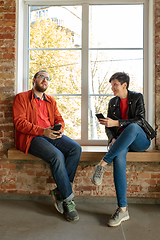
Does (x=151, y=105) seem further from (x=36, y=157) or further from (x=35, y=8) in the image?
(x=35, y=8)

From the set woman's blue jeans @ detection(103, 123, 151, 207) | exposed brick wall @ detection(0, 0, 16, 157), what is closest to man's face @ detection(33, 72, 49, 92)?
exposed brick wall @ detection(0, 0, 16, 157)

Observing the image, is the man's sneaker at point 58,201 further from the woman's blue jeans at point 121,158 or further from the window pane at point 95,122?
the window pane at point 95,122

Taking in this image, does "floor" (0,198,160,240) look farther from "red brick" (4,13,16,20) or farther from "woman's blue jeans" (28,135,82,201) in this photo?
"red brick" (4,13,16,20)

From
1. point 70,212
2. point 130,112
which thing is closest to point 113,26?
point 130,112

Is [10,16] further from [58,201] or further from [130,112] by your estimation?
[58,201]

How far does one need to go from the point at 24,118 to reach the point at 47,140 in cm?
39

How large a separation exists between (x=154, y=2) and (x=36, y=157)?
261 cm

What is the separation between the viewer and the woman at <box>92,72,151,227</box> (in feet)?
7.02

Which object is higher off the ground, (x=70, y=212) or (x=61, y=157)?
(x=61, y=157)

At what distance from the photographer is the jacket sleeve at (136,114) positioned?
2396 mm

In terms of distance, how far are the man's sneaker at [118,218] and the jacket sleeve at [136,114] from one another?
3.10 ft

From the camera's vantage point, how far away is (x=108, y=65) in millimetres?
3094

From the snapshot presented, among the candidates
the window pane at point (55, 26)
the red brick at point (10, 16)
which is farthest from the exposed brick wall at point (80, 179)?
the red brick at point (10, 16)

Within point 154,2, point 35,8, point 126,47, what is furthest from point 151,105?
point 35,8
